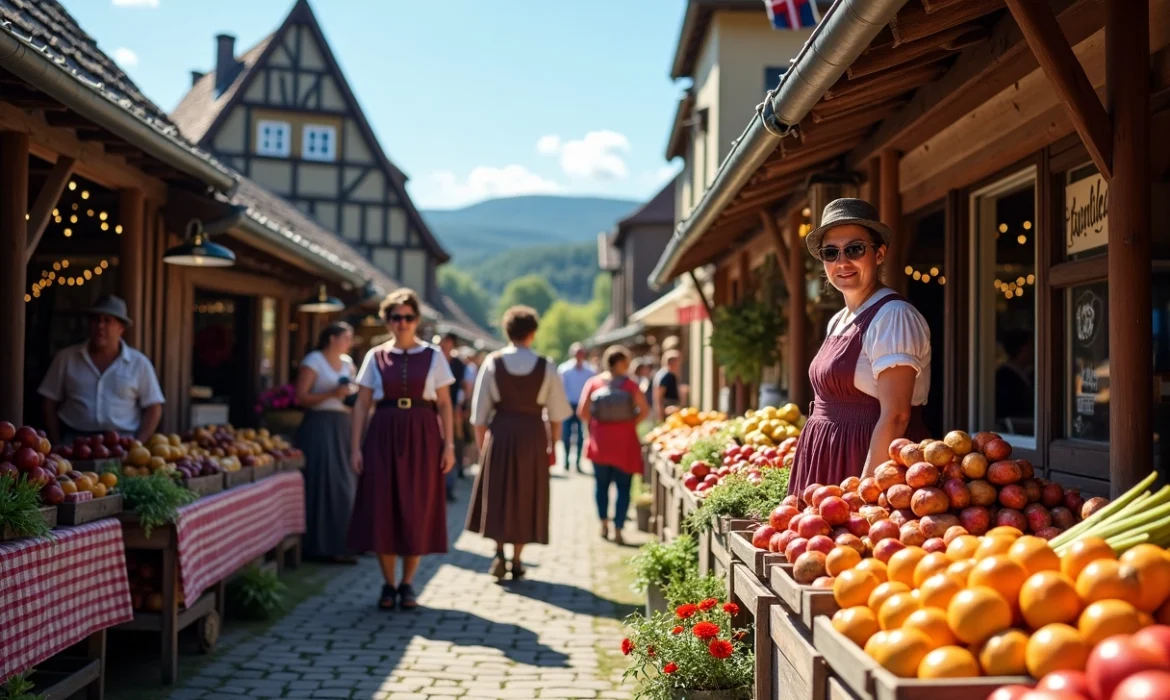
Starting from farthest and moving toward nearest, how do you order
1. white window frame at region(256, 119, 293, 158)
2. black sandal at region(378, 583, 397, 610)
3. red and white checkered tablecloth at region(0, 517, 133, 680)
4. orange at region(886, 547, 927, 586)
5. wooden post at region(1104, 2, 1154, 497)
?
white window frame at region(256, 119, 293, 158)
black sandal at region(378, 583, 397, 610)
red and white checkered tablecloth at region(0, 517, 133, 680)
wooden post at region(1104, 2, 1154, 497)
orange at region(886, 547, 927, 586)

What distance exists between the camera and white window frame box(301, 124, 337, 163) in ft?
96.9

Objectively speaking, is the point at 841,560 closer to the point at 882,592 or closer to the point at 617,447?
the point at 882,592

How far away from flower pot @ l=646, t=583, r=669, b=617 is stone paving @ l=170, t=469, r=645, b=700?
303mm

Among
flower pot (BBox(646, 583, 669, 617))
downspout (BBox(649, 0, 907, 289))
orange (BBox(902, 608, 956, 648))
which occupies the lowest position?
flower pot (BBox(646, 583, 669, 617))

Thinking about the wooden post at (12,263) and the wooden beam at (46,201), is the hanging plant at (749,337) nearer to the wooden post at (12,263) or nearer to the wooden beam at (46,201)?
the wooden beam at (46,201)

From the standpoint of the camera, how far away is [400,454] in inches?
293

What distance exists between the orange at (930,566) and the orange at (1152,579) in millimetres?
483

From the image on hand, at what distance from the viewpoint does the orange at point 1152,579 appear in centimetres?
230

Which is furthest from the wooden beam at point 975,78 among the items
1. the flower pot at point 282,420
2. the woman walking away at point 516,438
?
the flower pot at point 282,420

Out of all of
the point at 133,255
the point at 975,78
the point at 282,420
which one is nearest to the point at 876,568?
the point at 975,78

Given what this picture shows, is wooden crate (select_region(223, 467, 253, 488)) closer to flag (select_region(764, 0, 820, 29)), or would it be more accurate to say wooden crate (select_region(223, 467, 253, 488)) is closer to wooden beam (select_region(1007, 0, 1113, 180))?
wooden beam (select_region(1007, 0, 1113, 180))

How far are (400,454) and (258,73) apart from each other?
23794 millimetres

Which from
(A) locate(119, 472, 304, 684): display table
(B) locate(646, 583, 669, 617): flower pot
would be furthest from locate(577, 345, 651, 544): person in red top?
(B) locate(646, 583, 669, 617): flower pot

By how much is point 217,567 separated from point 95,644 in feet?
4.35
